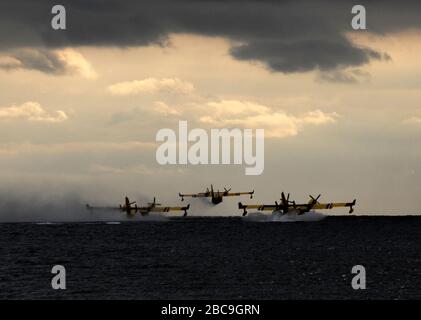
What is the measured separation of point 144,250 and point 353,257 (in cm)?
4177

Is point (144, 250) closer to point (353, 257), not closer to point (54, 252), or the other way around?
point (54, 252)

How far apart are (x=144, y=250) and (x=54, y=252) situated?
17.8 m

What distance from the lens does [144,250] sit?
137 metres
